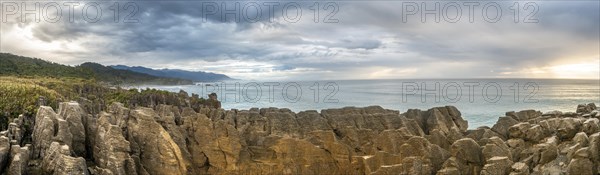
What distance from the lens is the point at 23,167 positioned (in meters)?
21.1

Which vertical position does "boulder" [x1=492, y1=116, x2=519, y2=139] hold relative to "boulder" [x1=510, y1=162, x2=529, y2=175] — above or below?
above

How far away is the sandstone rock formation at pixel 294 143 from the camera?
21656 mm

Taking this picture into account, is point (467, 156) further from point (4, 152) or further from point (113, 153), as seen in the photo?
point (4, 152)

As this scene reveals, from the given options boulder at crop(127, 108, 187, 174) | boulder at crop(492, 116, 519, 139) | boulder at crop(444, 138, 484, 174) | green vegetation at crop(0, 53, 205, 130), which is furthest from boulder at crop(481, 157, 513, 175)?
green vegetation at crop(0, 53, 205, 130)

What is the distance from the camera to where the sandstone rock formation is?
2166 centimetres

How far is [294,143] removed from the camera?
2955 cm

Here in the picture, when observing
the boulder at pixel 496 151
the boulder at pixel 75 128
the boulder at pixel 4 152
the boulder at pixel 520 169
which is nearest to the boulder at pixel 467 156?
the boulder at pixel 496 151

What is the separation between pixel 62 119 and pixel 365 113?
65.4ft

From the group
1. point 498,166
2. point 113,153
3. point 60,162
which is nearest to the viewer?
point 60,162

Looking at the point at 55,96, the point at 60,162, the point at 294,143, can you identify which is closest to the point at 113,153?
the point at 60,162

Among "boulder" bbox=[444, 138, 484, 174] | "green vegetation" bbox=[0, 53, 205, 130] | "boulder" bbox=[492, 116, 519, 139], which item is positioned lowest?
"boulder" bbox=[444, 138, 484, 174]

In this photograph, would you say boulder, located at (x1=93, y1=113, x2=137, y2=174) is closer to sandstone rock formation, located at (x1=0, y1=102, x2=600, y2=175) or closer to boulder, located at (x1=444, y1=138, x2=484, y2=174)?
sandstone rock formation, located at (x1=0, y1=102, x2=600, y2=175)

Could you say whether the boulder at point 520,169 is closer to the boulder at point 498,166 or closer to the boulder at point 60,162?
the boulder at point 498,166

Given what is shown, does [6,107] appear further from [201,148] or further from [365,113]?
[365,113]
